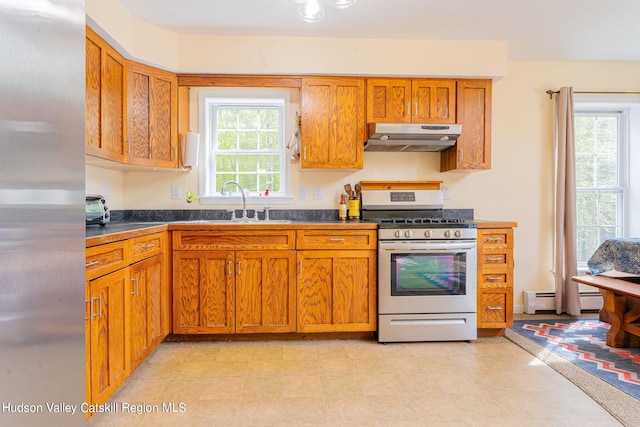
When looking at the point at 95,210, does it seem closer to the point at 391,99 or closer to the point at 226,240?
the point at 226,240

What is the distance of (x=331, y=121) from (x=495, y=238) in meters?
1.62

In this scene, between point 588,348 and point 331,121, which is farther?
point 331,121

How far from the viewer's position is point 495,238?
273 cm

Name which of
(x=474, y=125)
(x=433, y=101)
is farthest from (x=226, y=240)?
(x=474, y=125)

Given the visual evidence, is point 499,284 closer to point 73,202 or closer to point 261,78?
point 261,78

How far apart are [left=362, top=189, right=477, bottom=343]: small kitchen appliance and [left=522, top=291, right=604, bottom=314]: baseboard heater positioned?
1047 millimetres

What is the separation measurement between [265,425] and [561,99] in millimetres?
3648

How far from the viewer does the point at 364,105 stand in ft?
9.73

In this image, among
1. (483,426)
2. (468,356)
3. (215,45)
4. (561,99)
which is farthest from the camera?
(561,99)

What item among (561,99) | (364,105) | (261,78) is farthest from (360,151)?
(561,99)

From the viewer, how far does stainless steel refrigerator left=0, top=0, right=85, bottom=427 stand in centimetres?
49

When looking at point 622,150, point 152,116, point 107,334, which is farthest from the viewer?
point 622,150

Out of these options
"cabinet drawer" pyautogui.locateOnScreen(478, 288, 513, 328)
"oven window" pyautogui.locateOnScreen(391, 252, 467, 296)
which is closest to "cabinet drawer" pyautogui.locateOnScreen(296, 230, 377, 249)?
"oven window" pyautogui.locateOnScreen(391, 252, 467, 296)

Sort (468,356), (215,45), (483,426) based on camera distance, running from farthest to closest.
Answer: (215,45), (468,356), (483,426)
